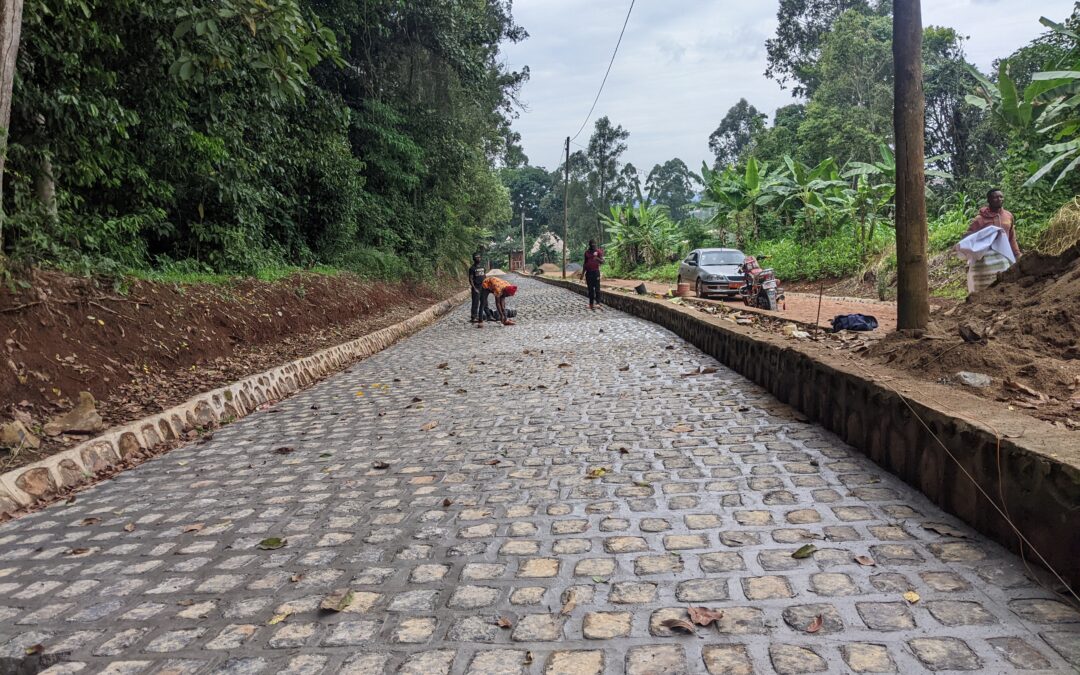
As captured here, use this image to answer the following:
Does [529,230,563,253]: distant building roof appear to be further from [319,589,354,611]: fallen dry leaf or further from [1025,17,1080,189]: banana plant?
[319,589,354,611]: fallen dry leaf

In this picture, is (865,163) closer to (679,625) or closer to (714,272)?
(714,272)

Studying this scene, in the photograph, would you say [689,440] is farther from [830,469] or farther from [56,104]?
[56,104]

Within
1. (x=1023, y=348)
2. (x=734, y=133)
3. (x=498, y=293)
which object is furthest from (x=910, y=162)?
(x=734, y=133)

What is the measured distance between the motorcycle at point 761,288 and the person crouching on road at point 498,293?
5340 millimetres

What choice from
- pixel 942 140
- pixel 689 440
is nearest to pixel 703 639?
pixel 689 440

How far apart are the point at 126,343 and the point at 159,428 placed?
1771mm

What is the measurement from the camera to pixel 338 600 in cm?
291

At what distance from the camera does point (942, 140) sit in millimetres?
34969

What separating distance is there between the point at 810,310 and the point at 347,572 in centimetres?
1198

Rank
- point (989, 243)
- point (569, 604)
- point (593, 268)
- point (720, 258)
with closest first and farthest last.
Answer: point (569, 604) < point (989, 243) < point (593, 268) < point (720, 258)

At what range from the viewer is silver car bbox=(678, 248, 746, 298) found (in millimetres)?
18188

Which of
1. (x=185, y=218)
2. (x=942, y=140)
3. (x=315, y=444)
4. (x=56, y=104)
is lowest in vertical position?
(x=315, y=444)

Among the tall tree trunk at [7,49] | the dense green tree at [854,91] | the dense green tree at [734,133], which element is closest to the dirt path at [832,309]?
the tall tree trunk at [7,49]

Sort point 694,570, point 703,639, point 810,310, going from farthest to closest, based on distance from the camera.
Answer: point 810,310
point 694,570
point 703,639
